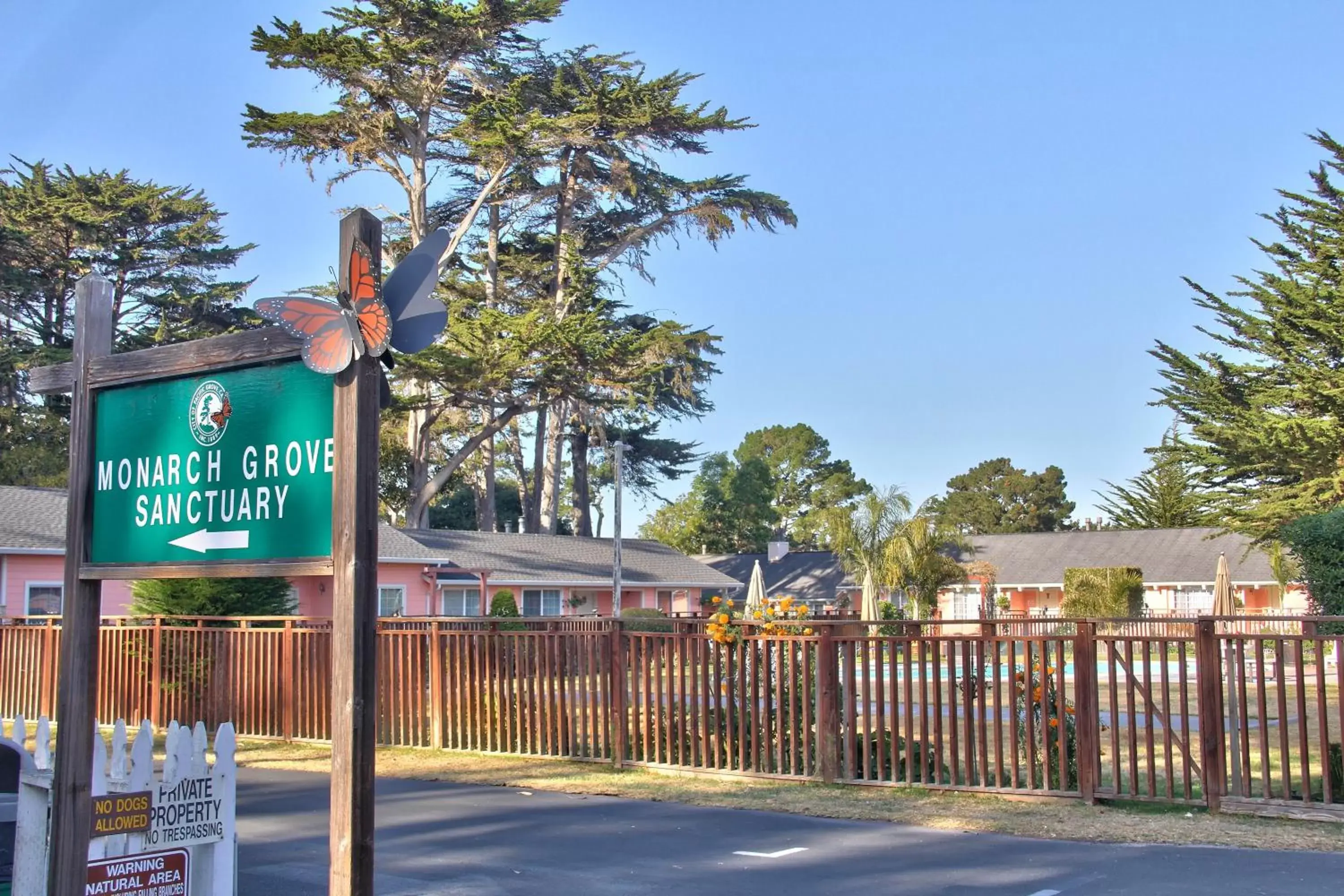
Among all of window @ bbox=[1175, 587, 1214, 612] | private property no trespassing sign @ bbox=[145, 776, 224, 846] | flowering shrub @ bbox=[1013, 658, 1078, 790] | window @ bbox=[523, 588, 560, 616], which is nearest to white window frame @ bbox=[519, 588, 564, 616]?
window @ bbox=[523, 588, 560, 616]

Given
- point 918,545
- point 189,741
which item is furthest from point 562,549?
point 189,741

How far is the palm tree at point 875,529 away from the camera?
45.2 meters

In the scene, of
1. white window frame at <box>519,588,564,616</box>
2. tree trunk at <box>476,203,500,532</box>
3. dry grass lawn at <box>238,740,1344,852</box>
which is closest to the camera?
dry grass lawn at <box>238,740,1344,852</box>

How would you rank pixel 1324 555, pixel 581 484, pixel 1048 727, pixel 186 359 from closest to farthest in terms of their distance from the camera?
pixel 186 359, pixel 1048 727, pixel 1324 555, pixel 581 484

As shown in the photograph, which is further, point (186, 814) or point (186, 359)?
point (186, 814)

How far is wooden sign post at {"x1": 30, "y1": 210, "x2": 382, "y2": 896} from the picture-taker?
4.77 m

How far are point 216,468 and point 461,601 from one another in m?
35.8

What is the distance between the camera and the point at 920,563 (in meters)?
45.4

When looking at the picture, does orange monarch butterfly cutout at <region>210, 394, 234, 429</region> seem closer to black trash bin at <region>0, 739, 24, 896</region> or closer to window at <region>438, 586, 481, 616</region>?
black trash bin at <region>0, 739, 24, 896</region>

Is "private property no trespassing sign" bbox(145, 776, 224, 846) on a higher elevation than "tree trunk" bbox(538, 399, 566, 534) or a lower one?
lower

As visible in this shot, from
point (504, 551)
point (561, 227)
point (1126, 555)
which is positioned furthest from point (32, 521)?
point (1126, 555)

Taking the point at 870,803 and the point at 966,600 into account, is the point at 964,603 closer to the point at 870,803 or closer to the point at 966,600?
the point at 966,600

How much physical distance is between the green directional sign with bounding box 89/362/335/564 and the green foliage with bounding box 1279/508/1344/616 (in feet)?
45.7

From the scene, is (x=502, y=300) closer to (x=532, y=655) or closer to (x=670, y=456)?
(x=670, y=456)
